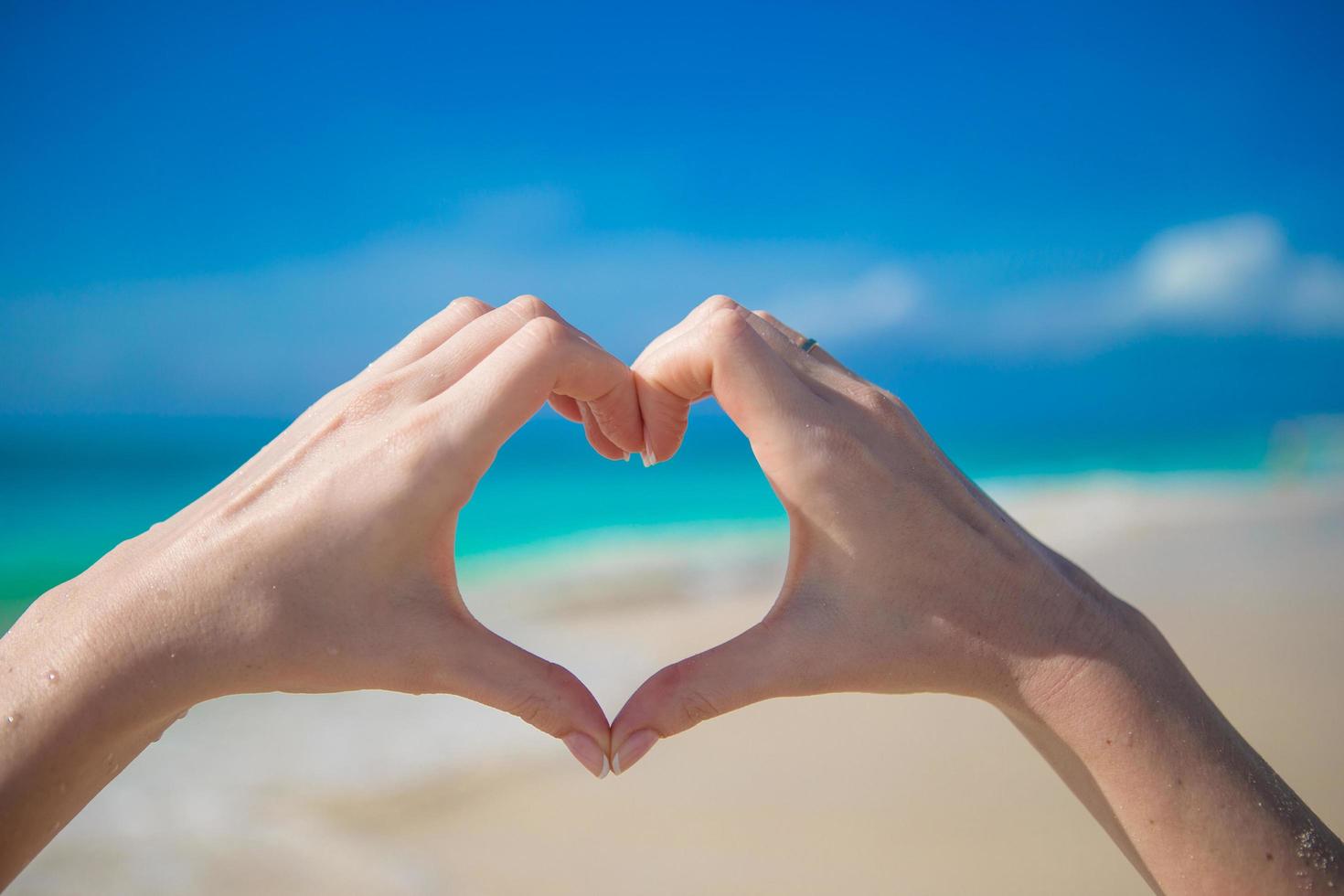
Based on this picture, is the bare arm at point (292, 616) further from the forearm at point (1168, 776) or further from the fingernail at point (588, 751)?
the forearm at point (1168, 776)

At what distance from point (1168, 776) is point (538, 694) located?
1050mm

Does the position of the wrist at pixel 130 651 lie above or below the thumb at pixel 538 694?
above

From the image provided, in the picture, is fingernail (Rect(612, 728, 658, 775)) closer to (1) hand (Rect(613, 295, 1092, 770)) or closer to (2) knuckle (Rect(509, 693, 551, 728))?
(1) hand (Rect(613, 295, 1092, 770))

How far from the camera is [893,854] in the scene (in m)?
2.96

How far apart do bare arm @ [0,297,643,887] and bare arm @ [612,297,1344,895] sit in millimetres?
324

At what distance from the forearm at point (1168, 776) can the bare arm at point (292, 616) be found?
0.80 m

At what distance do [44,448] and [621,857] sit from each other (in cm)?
2141

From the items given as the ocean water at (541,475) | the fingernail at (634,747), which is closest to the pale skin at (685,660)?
the fingernail at (634,747)

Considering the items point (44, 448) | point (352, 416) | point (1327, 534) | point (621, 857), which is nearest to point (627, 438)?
point (352, 416)

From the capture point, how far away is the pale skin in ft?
4.52

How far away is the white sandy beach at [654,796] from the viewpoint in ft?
9.53

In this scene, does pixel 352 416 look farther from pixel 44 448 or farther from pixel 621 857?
pixel 44 448

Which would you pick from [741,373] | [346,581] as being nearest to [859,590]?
[741,373]

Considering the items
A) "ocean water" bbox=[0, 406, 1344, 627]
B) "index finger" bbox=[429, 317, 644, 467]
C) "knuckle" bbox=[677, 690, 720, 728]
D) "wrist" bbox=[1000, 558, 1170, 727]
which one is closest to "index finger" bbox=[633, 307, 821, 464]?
"index finger" bbox=[429, 317, 644, 467]
